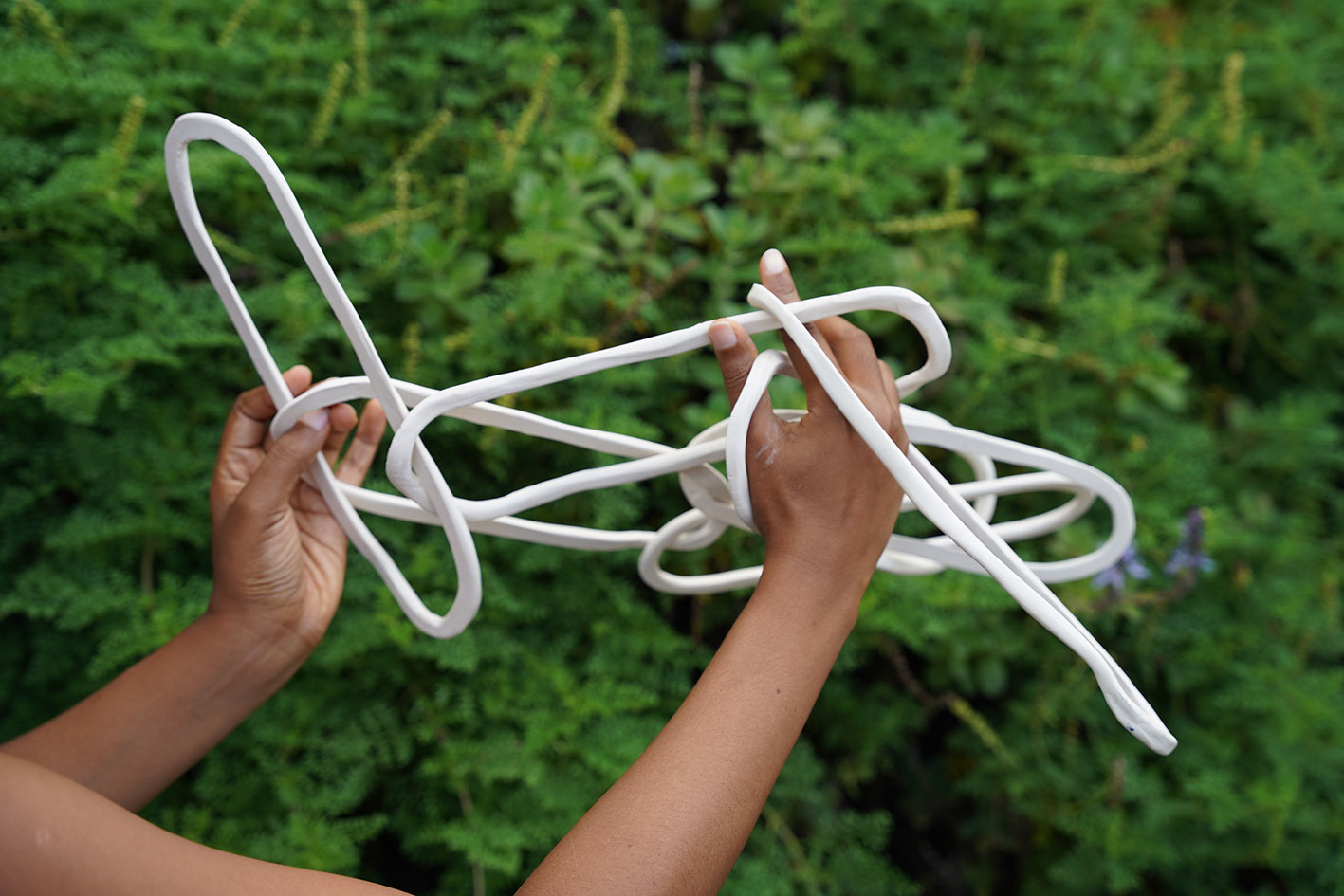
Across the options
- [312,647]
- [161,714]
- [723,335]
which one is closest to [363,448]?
[312,647]

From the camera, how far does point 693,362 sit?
53.3 inches

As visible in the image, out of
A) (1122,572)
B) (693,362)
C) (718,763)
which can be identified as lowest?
(1122,572)

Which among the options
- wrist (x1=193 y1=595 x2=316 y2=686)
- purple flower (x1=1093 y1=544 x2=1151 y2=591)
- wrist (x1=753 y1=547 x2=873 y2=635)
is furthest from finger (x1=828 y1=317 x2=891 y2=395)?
purple flower (x1=1093 y1=544 x2=1151 y2=591)

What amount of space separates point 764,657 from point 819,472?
0.16 meters

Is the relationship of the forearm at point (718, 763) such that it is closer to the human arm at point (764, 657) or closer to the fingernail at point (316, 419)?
the human arm at point (764, 657)

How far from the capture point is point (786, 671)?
66cm

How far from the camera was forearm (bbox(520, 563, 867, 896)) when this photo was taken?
1.95 feet

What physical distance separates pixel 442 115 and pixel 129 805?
38.1 inches

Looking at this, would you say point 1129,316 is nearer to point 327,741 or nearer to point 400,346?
point 400,346

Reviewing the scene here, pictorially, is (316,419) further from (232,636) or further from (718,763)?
(718,763)

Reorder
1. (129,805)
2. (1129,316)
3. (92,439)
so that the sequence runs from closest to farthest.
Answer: (129,805), (92,439), (1129,316)

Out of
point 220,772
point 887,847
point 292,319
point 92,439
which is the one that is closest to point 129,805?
point 220,772

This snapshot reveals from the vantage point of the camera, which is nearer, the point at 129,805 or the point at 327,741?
the point at 129,805

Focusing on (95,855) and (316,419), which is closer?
(95,855)
